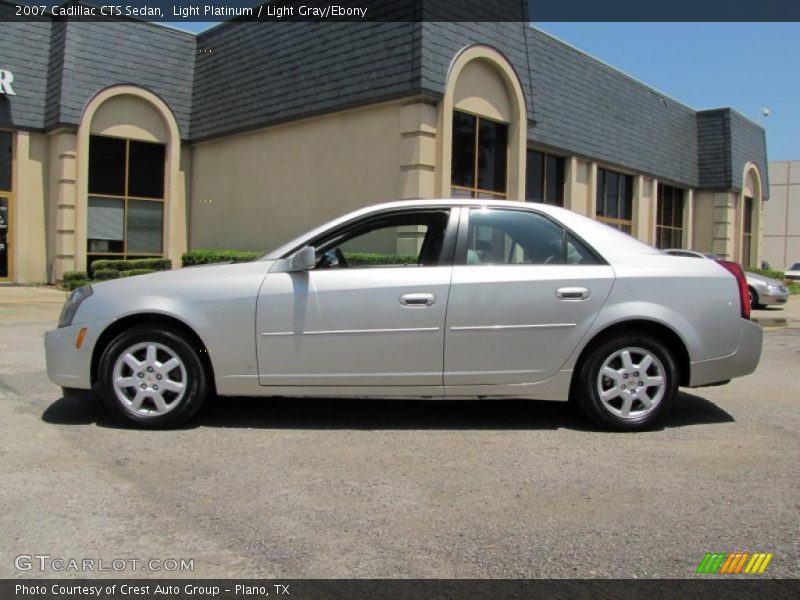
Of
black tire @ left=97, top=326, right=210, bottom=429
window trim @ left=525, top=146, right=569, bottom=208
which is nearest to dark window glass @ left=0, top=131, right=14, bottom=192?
window trim @ left=525, top=146, right=569, bottom=208

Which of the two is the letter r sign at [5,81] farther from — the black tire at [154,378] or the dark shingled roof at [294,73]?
the black tire at [154,378]

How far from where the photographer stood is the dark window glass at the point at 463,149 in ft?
48.7

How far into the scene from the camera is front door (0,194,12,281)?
18.1 metres

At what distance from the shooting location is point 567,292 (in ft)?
17.0

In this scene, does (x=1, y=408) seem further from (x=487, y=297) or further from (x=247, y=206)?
(x=247, y=206)

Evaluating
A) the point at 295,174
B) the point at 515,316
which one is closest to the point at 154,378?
the point at 515,316

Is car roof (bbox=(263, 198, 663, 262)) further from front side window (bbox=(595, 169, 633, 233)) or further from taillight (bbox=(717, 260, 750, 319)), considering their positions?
front side window (bbox=(595, 169, 633, 233))

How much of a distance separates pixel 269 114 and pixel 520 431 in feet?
43.9

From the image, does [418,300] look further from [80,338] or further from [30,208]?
[30,208]

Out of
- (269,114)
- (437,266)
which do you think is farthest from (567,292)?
(269,114)

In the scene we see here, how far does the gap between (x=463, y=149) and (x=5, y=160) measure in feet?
38.0

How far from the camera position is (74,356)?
520cm

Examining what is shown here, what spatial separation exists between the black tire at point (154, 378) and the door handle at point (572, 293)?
261cm

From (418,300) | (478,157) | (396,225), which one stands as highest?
(478,157)
